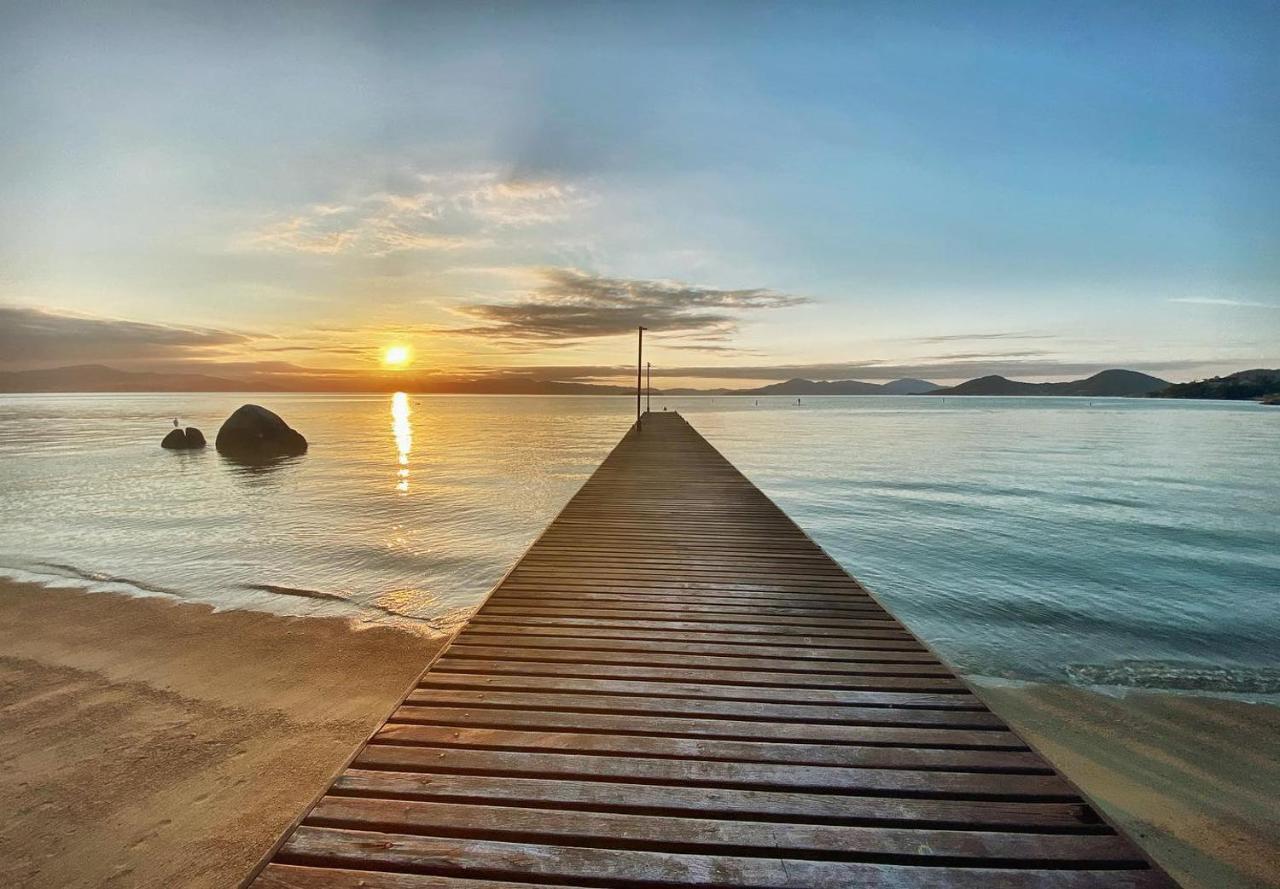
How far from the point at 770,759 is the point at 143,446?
44.8m

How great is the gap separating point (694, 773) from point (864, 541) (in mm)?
13422

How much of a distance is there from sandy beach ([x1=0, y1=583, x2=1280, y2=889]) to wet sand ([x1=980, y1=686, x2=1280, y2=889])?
0.06 feet

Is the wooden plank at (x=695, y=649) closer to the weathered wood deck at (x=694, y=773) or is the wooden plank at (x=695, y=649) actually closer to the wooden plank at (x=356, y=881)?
the weathered wood deck at (x=694, y=773)

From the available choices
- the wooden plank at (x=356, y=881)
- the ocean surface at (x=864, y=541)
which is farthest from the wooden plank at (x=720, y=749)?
the ocean surface at (x=864, y=541)

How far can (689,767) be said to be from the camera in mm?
3047

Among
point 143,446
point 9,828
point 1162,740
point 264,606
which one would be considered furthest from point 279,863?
point 143,446

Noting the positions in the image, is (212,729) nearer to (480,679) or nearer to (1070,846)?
(480,679)

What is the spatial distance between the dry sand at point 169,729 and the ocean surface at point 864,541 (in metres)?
1.22

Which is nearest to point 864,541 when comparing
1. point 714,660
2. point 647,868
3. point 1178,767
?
point 1178,767

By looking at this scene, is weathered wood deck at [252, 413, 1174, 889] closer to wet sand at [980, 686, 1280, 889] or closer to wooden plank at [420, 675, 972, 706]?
wooden plank at [420, 675, 972, 706]

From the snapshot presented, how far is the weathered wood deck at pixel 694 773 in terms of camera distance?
2418 mm

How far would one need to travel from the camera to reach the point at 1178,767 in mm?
5645

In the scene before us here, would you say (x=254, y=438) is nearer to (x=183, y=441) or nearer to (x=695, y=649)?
(x=183, y=441)

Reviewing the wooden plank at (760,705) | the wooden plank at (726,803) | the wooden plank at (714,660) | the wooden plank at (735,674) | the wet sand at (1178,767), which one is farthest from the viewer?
the wet sand at (1178,767)
